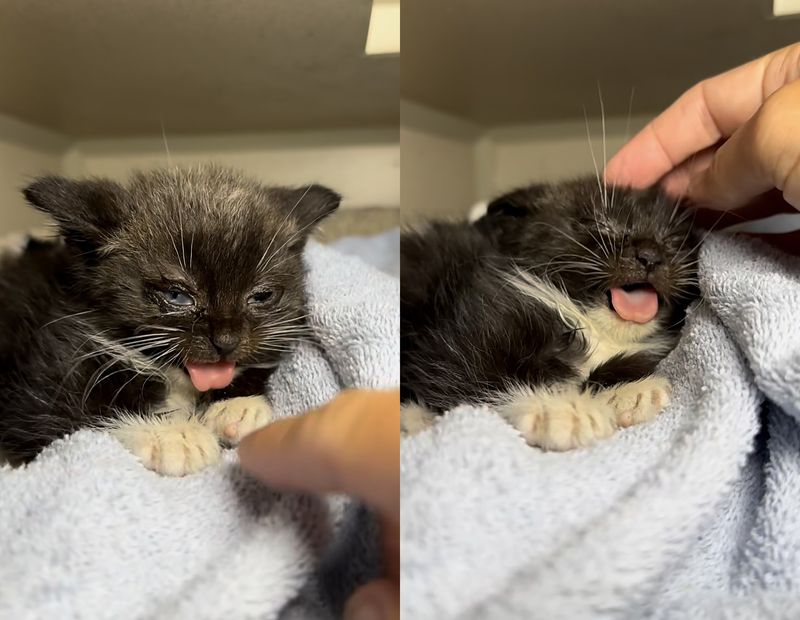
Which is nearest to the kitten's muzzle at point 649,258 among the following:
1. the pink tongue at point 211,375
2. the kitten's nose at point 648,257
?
the kitten's nose at point 648,257

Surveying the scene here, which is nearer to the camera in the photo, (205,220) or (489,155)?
(205,220)

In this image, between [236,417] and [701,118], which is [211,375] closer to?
[236,417]

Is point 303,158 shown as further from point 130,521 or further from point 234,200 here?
point 130,521

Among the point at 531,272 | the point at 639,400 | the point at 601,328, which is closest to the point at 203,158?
the point at 531,272

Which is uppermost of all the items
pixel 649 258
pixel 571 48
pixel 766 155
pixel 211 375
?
pixel 571 48

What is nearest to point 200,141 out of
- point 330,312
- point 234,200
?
point 234,200

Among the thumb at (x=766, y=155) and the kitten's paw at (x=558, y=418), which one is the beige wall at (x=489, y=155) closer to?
the thumb at (x=766, y=155)

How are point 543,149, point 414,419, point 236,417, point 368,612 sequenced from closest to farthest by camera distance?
point 368,612
point 414,419
point 236,417
point 543,149
